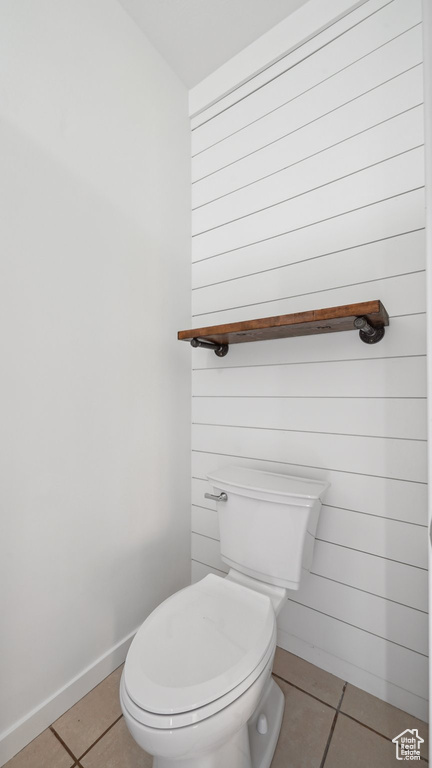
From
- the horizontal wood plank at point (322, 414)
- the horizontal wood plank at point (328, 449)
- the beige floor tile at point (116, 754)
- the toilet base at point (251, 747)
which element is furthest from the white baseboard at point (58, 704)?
the horizontal wood plank at point (322, 414)

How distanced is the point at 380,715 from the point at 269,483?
0.83m

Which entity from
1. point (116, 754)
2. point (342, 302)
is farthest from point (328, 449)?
point (116, 754)

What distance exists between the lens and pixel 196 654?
2.81 feet

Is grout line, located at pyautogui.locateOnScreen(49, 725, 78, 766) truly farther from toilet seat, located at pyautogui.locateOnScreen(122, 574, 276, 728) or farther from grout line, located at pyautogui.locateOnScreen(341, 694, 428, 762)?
grout line, located at pyautogui.locateOnScreen(341, 694, 428, 762)

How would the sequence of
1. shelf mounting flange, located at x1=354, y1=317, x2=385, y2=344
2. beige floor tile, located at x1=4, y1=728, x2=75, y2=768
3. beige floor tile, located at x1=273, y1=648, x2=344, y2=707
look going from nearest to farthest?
beige floor tile, located at x1=4, y1=728, x2=75, y2=768 → shelf mounting flange, located at x1=354, y1=317, x2=385, y2=344 → beige floor tile, located at x1=273, y1=648, x2=344, y2=707

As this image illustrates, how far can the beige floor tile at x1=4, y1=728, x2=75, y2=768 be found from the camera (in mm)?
956

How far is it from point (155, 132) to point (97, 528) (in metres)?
1.68

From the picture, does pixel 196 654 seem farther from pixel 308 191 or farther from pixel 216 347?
pixel 308 191

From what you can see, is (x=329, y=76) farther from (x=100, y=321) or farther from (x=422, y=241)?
(x=100, y=321)

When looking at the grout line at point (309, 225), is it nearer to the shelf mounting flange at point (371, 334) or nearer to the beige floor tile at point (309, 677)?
the shelf mounting flange at point (371, 334)

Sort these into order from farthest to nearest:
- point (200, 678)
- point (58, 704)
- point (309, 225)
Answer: point (309, 225)
point (58, 704)
point (200, 678)

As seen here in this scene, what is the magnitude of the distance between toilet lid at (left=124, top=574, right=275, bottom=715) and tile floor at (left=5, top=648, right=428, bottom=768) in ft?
1.35

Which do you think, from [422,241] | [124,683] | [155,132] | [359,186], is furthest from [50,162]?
[124,683]

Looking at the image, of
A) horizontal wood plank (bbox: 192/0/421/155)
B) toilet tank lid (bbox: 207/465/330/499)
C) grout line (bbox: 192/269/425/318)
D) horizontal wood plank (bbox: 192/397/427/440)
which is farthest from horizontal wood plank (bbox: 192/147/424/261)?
toilet tank lid (bbox: 207/465/330/499)
